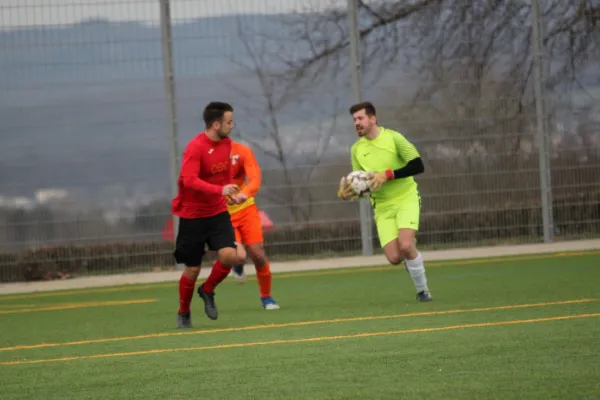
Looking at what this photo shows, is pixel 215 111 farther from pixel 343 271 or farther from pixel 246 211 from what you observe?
pixel 343 271

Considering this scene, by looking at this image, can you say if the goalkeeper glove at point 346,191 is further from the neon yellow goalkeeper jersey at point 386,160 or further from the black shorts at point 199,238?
the black shorts at point 199,238

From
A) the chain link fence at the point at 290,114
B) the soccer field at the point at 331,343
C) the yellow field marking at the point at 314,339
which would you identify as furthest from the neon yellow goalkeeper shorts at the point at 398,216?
the chain link fence at the point at 290,114

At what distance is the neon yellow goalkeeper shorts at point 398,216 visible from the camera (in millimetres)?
13125

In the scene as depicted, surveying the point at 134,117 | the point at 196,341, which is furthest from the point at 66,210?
the point at 196,341

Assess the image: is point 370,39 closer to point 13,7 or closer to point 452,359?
point 13,7

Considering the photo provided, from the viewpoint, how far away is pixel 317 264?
1947cm

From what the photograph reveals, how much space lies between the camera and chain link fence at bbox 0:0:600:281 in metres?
19.2

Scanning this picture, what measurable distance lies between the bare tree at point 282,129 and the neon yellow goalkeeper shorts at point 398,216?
643cm

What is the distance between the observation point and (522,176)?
808 inches

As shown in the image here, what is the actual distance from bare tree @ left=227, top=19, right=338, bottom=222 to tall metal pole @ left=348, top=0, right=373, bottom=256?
14.6 inches

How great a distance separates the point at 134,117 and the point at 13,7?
2143 mm

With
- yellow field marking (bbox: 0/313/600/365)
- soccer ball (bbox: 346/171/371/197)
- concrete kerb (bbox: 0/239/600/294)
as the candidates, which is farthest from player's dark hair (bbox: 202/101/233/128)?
concrete kerb (bbox: 0/239/600/294)

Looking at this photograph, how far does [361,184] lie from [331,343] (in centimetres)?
386

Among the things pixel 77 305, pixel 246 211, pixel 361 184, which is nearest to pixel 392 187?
pixel 361 184
